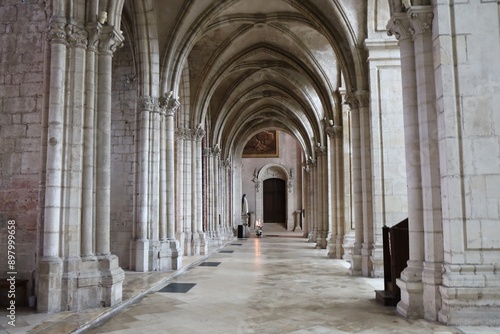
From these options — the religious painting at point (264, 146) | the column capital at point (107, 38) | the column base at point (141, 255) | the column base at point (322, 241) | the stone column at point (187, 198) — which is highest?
the religious painting at point (264, 146)

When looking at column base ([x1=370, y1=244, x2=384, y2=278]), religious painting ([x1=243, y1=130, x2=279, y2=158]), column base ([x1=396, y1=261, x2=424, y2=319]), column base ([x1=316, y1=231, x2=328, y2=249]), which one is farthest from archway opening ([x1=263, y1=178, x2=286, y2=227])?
column base ([x1=396, y1=261, x2=424, y2=319])

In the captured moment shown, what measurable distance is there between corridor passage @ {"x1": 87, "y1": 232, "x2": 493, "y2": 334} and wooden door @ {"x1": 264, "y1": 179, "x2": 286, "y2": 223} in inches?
1077

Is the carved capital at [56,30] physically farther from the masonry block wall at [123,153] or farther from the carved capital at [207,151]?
the carved capital at [207,151]

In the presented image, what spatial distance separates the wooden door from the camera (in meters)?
38.1

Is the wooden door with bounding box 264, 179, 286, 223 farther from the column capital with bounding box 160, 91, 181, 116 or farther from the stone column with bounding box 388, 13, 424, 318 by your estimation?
the stone column with bounding box 388, 13, 424, 318

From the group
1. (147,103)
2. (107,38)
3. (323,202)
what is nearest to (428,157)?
(107,38)

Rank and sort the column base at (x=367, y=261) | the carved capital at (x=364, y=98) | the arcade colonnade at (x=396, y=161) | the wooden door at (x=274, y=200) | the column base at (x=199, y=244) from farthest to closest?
Answer: the wooden door at (x=274, y=200)
the column base at (x=199, y=244)
the carved capital at (x=364, y=98)
the column base at (x=367, y=261)
the arcade colonnade at (x=396, y=161)

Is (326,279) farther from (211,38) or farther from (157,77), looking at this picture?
(211,38)

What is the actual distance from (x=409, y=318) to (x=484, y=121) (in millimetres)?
2826

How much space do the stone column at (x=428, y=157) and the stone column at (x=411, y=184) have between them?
5.6 inches

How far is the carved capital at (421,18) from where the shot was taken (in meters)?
5.92

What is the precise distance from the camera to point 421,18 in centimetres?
597

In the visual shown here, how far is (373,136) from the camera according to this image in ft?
32.4

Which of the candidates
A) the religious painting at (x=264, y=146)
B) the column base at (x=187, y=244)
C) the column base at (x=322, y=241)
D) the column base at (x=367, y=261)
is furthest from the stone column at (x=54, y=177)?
the religious painting at (x=264, y=146)
